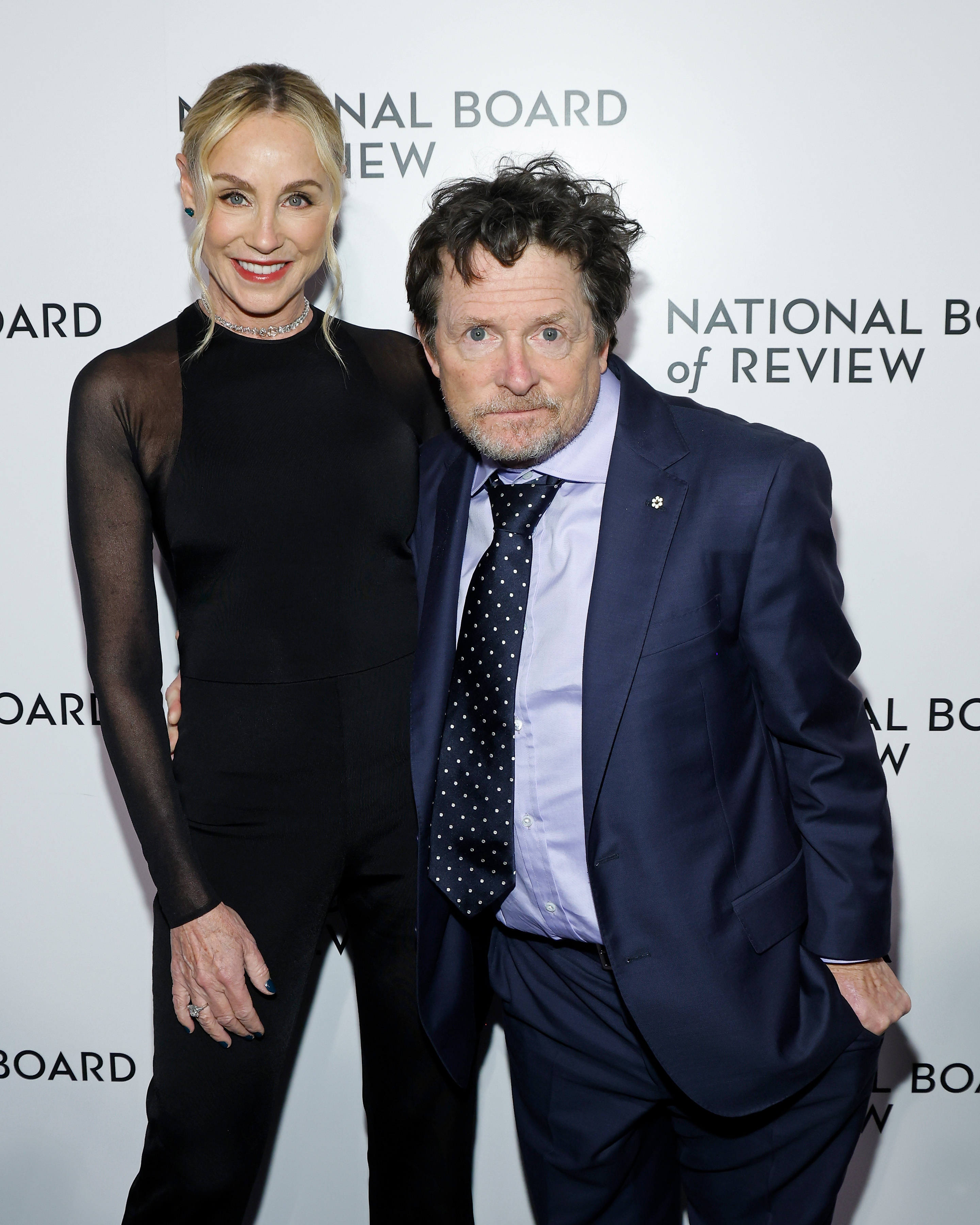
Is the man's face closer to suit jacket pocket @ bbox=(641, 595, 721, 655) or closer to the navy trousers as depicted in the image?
suit jacket pocket @ bbox=(641, 595, 721, 655)

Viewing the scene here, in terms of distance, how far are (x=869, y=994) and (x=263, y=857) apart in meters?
0.86

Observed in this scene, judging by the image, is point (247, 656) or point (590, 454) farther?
point (247, 656)

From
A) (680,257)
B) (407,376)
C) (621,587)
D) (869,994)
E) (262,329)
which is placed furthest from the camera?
(680,257)

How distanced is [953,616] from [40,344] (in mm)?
1763

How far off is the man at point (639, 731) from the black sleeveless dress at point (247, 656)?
123mm

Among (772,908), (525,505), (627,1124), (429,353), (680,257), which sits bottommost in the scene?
(627,1124)

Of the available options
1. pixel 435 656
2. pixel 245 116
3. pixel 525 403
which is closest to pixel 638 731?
pixel 435 656

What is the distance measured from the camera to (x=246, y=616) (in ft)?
5.29

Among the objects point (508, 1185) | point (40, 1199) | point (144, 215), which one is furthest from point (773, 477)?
point (40, 1199)

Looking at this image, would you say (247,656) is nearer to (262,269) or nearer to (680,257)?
(262,269)

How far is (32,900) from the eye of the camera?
7.45ft

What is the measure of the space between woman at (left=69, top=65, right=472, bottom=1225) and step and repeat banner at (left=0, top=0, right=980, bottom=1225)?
1.33 feet

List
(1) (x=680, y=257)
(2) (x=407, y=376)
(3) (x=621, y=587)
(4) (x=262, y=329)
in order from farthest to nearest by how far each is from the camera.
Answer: (1) (x=680, y=257), (2) (x=407, y=376), (4) (x=262, y=329), (3) (x=621, y=587)

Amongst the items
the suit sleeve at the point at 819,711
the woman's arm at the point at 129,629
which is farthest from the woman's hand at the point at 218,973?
the suit sleeve at the point at 819,711
